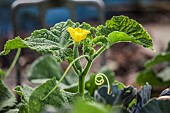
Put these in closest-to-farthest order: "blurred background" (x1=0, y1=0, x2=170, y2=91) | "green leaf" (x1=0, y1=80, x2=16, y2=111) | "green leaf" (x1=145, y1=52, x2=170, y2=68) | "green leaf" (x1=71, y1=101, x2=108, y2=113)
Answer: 1. "green leaf" (x1=71, y1=101, x2=108, y2=113)
2. "green leaf" (x1=0, y1=80, x2=16, y2=111)
3. "green leaf" (x1=145, y1=52, x2=170, y2=68)
4. "blurred background" (x1=0, y1=0, x2=170, y2=91)

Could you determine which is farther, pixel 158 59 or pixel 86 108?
pixel 158 59

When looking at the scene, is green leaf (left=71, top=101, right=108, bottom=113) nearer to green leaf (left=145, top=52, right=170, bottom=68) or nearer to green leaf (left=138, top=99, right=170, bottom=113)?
green leaf (left=138, top=99, right=170, bottom=113)

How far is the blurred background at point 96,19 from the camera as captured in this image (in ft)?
4.57

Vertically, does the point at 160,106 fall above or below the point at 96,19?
below

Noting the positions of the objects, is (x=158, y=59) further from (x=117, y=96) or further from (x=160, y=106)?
(x=160, y=106)

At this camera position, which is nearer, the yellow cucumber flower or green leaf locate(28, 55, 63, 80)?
the yellow cucumber flower

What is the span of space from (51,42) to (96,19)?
6.38 ft

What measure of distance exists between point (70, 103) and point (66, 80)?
13.8 inches

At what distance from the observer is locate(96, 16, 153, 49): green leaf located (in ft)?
1.84

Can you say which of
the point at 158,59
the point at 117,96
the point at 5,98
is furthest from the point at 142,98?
the point at 158,59

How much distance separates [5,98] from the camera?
2.27 ft

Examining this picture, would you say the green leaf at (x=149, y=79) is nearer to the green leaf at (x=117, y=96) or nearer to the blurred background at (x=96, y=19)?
the blurred background at (x=96, y=19)

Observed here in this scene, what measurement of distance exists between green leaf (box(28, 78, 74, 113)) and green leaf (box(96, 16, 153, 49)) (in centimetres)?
8

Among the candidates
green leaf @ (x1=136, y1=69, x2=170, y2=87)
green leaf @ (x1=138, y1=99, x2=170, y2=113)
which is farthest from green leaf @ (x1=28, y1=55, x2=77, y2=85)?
green leaf @ (x1=138, y1=99, x2=170, y2=113)
